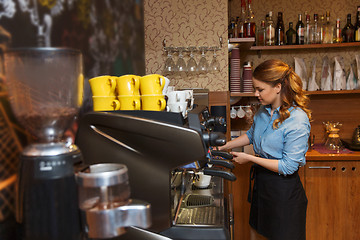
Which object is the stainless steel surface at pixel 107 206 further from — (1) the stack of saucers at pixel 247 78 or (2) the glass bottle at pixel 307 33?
(2) the glass bottle at pixel 307 33

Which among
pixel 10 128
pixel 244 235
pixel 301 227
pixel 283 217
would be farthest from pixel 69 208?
pixel 244 235

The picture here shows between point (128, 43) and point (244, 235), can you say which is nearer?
point (128, 43)

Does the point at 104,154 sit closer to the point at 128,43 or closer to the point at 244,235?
the point at 128,43

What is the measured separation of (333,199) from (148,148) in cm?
241

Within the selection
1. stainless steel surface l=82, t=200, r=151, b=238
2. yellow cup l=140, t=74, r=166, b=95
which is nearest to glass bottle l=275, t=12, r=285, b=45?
yellow cup l=140, t=74, r=166, b=95

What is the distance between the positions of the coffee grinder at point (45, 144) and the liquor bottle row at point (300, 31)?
2.58 metres

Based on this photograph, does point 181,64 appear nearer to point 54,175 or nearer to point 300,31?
point 300,31

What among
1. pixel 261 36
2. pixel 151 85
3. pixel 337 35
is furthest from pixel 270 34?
pixel 151 85

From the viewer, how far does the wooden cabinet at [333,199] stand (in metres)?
2.76

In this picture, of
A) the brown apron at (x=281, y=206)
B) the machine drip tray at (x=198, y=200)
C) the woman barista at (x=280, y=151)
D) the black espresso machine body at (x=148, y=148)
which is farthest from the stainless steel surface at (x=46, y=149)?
the brown apron at (x=281, y=206)

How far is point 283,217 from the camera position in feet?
6.42

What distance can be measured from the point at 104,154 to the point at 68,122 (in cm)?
25

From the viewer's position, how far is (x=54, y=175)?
678 millimetres

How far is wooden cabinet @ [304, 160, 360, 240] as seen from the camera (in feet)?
9.07
